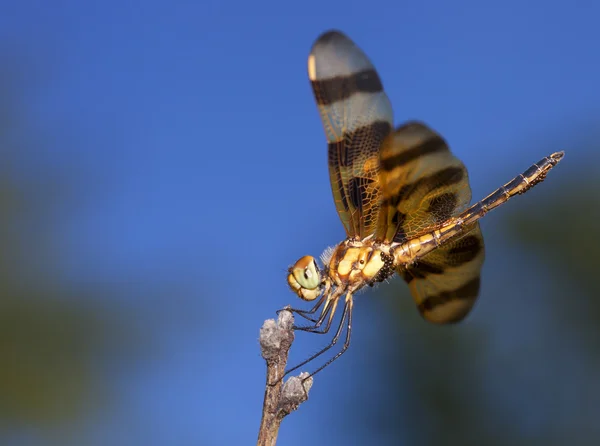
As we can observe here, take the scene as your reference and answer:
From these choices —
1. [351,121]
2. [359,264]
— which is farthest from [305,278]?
[351,121]

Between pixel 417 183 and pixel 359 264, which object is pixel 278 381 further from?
pixel 417 183

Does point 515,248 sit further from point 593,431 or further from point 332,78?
point 332,78

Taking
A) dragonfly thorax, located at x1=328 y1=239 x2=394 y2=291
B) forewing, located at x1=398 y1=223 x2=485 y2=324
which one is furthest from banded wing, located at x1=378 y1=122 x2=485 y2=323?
dragonfly thorax, located at x1=328 y1=239 x2=394 y2=291

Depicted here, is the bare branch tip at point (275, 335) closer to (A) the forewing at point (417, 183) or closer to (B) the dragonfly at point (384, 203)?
(B) the dragonfly at point (384, 203)

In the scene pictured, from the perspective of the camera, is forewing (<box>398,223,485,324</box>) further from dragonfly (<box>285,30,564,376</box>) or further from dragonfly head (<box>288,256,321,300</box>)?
dragonfly head (<box>288,256,321,300</box>)

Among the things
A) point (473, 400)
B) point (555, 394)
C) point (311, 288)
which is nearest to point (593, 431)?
point (555, 394)

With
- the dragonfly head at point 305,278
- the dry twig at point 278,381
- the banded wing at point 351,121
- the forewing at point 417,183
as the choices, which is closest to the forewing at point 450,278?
the forewing at point 417,183
